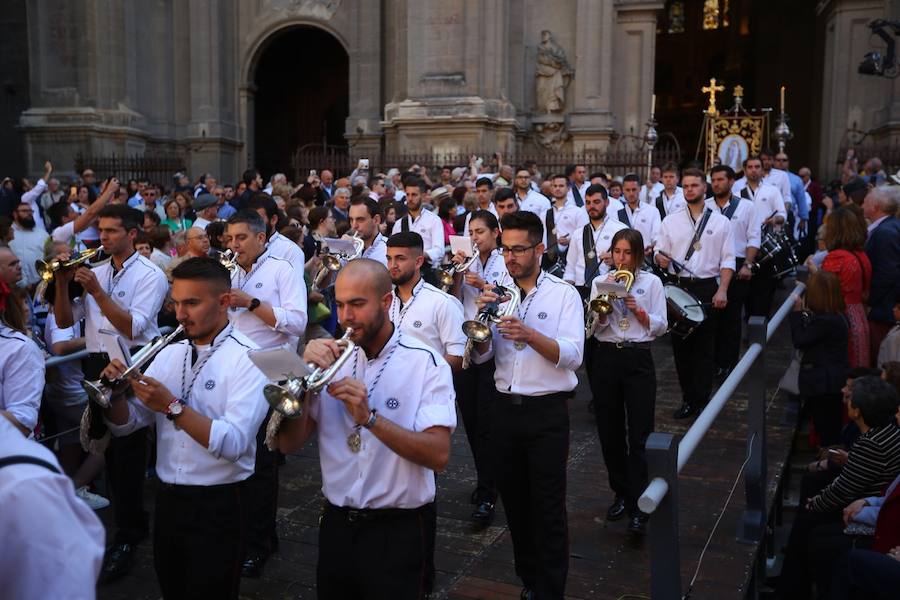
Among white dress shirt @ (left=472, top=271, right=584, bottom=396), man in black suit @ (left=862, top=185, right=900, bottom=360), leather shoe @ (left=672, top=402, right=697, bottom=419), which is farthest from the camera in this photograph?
leather shoe @ (left=672, top=402, right=697, bottom=419)

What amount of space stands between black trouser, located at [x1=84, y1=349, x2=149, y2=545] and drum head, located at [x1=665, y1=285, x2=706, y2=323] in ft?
15.5

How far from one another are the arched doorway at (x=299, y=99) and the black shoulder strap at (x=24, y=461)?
89.5ft

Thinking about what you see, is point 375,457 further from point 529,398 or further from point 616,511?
point 616,511

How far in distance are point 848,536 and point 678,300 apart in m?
2.97

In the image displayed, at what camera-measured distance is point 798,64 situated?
106ft

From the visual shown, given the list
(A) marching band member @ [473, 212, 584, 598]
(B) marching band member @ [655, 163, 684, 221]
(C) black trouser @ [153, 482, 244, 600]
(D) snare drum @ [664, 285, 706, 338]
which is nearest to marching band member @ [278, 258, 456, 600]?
(C) black trouser @ [153, 482, 244, 600]

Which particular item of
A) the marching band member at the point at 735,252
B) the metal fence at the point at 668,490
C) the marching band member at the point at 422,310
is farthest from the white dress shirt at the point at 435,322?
the marching band member at the point at 735,252

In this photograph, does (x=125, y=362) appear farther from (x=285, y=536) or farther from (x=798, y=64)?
(x=798, y=64)

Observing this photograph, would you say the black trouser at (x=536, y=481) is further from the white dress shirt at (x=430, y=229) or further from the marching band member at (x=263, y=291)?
the white dress shirt at (x=430, y=229)

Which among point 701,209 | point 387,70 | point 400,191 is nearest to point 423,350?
point 701,209

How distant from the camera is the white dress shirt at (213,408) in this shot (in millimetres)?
3838

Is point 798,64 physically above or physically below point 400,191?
above

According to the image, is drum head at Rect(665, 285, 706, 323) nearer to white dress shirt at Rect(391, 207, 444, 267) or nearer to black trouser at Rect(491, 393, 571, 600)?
white dress shirt at Rect(391, 207, 444, 267)

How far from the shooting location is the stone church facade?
21.0m
